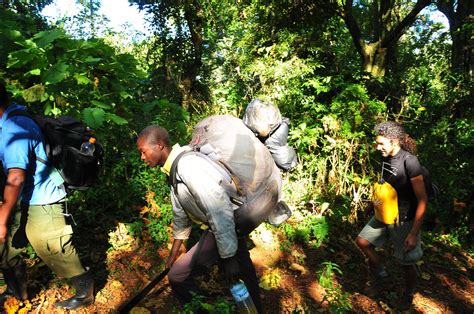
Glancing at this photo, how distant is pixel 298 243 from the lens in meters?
4.56

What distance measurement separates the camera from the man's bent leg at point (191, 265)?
248 centimetres

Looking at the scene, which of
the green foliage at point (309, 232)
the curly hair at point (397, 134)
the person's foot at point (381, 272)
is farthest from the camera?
the green foliage at point (309, 232)

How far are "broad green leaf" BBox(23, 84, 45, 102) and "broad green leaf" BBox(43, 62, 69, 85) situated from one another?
189mm

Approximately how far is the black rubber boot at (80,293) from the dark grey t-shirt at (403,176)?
9.09 feet

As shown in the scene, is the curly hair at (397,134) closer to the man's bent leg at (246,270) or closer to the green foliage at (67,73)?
the man's bent leg at (246,270)

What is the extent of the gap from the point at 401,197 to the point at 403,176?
0.25 meters

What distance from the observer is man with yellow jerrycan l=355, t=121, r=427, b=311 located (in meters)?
2.98

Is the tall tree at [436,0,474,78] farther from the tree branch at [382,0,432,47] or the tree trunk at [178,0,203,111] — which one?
the tree trunk at [178,0,203,111]

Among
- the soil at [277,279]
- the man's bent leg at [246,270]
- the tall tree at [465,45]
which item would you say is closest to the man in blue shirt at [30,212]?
the soil at [277,279]

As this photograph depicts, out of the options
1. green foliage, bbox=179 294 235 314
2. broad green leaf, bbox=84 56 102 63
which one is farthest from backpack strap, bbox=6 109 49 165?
green foliage, bbox=179 294 235 314

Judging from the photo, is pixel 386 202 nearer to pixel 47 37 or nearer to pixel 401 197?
pixel 401 197

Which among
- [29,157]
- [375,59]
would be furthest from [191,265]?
[375,59]

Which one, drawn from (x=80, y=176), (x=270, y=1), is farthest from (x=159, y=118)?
(x=270, y=1)

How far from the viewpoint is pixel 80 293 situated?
292 cm
